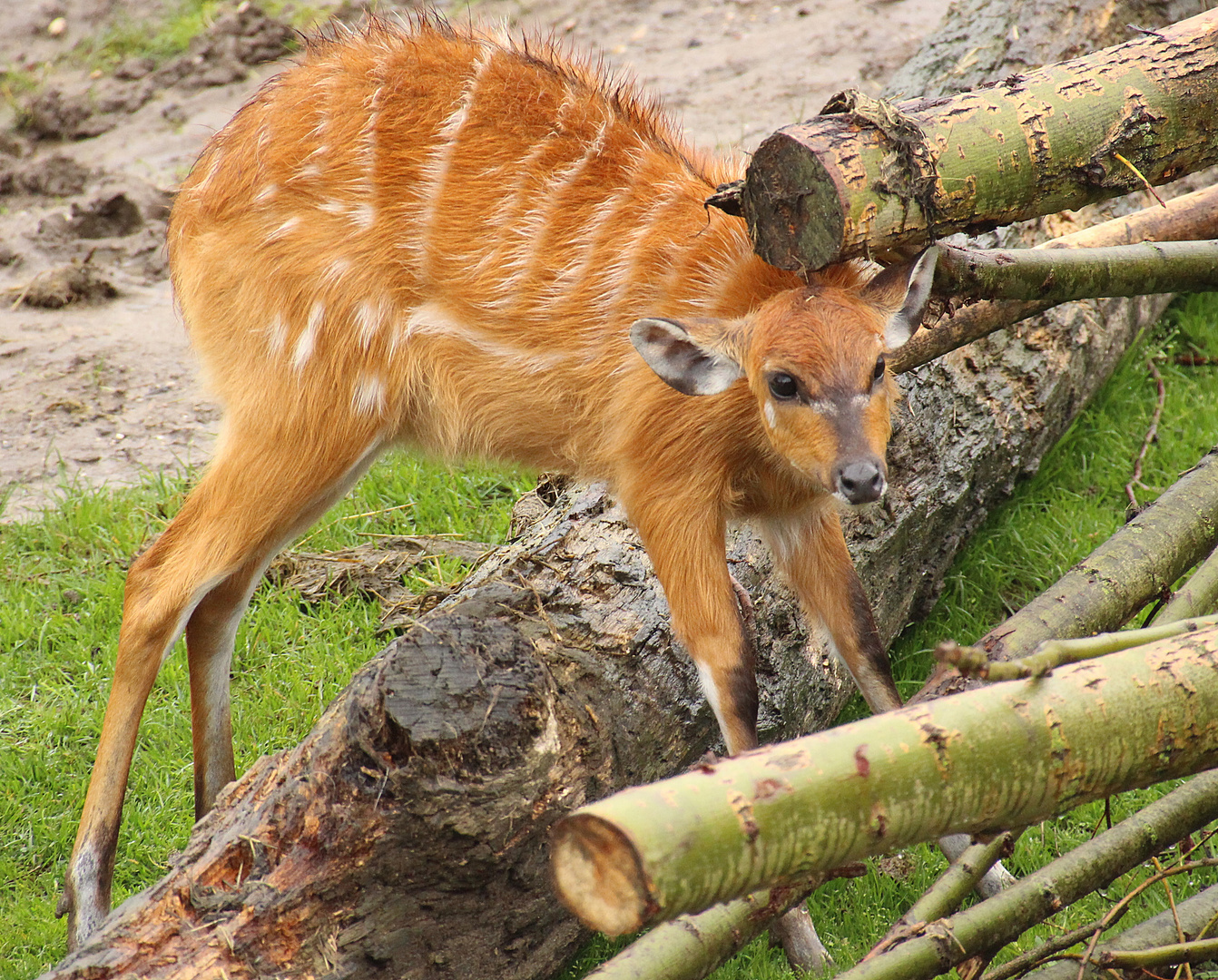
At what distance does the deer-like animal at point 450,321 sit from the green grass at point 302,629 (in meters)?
0.42

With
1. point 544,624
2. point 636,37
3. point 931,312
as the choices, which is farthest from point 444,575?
point 636,37

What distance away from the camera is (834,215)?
8.06 feet

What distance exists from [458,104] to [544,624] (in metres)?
1.56

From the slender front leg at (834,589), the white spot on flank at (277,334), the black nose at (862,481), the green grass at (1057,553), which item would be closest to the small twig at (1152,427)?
the green grass at (1057,553)

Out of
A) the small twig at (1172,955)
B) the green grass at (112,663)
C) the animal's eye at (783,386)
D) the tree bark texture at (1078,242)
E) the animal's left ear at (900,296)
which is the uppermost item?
the animal's left ear at (900,296)

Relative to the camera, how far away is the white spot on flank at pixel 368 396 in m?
3.59

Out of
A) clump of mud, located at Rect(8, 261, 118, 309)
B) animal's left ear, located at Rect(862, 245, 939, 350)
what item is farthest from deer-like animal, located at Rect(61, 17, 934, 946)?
clump of mud, located at Rect(8, 261, 118, 309)

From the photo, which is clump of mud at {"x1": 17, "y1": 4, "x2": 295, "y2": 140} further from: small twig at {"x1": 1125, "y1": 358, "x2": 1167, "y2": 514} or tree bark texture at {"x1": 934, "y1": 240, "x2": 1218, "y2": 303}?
tree bark texture at {"x1": 934, "y1": 240, "x2": 1218, "y2": 303}

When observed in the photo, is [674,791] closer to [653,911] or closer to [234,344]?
[653,911]

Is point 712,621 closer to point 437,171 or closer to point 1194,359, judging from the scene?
point 437,171

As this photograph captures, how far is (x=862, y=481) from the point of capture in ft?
9.09

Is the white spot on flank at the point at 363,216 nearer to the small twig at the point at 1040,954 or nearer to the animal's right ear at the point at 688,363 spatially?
the animal's right ear at the point at 688,363

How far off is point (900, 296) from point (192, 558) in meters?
2.15

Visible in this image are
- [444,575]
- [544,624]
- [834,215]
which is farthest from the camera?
[444,575]
